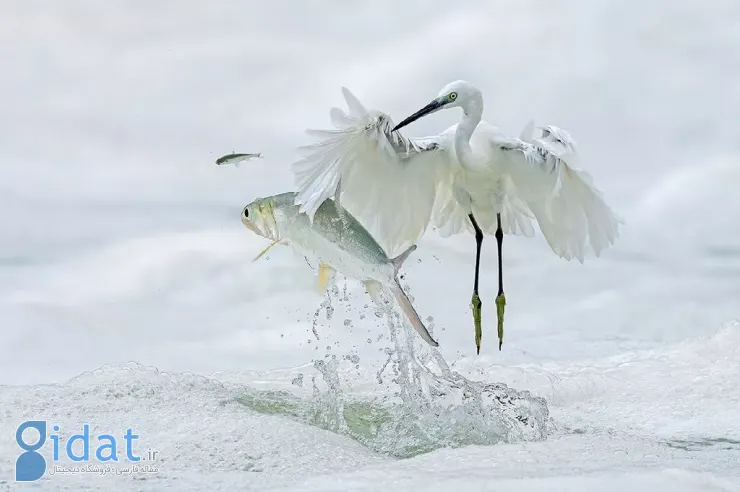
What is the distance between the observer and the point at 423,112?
18.4 ft

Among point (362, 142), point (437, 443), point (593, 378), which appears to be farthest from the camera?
point (593, 378)

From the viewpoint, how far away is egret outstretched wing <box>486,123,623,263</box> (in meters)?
5.56

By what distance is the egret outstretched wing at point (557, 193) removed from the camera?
556cm

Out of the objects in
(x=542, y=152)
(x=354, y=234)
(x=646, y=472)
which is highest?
(x=542, y=152)

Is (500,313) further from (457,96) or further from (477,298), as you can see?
(457,96)

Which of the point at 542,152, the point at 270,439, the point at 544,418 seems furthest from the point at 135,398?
the point at 542,152

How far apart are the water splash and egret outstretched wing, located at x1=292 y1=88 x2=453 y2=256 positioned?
685 millimetres

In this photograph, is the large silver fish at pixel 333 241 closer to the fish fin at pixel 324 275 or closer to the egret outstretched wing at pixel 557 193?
the fish fin at pixel 324 275

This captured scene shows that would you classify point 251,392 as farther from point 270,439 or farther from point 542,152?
point 542,152

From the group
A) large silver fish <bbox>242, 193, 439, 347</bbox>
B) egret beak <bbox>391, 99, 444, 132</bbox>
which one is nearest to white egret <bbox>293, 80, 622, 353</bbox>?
egret beak <bbox>391, 99, 444, 132</bbox>

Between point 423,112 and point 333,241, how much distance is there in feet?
5.97

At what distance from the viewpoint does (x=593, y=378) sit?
26.0ft

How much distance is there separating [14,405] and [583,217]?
3.91m

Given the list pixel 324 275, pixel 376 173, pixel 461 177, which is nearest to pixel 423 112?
pixel 376 173
